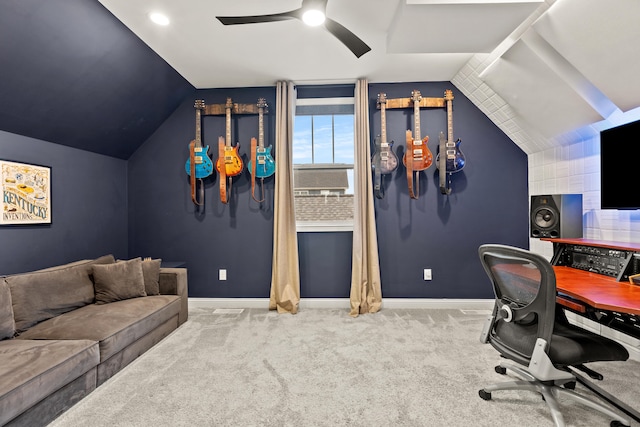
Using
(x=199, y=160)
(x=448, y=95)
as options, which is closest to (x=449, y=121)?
(x=448, y=95)

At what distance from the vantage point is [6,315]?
1.87m

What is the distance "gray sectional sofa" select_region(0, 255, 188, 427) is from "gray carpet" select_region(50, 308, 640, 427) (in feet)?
0.41

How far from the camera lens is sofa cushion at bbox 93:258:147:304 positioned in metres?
2.54

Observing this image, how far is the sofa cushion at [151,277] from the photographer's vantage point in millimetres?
2805

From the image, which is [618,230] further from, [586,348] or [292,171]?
[292,171]

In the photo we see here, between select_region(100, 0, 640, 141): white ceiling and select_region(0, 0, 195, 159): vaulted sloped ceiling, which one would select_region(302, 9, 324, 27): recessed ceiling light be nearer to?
select_region(100, 0, 640, 141): white ceiling

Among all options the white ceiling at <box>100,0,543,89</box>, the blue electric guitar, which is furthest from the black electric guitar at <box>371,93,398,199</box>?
the blue electric guitar

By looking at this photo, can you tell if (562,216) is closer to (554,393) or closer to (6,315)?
(554,393)

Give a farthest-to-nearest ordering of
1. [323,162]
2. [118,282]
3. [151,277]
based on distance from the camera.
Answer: [323,162] → [151,277] → [118,282]

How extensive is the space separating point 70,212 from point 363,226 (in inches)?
115

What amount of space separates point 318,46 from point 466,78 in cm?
164

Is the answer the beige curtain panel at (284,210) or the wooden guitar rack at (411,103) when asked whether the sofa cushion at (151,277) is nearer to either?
the beige curtain panel at (284,210)

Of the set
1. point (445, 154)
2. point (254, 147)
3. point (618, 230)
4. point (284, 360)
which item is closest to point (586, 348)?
point (618, 230)

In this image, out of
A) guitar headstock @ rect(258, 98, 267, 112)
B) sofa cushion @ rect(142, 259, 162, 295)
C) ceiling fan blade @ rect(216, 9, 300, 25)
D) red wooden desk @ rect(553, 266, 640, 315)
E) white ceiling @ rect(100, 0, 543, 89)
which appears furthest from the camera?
guitar headstock @ rect(258, 98, 267, 112)
